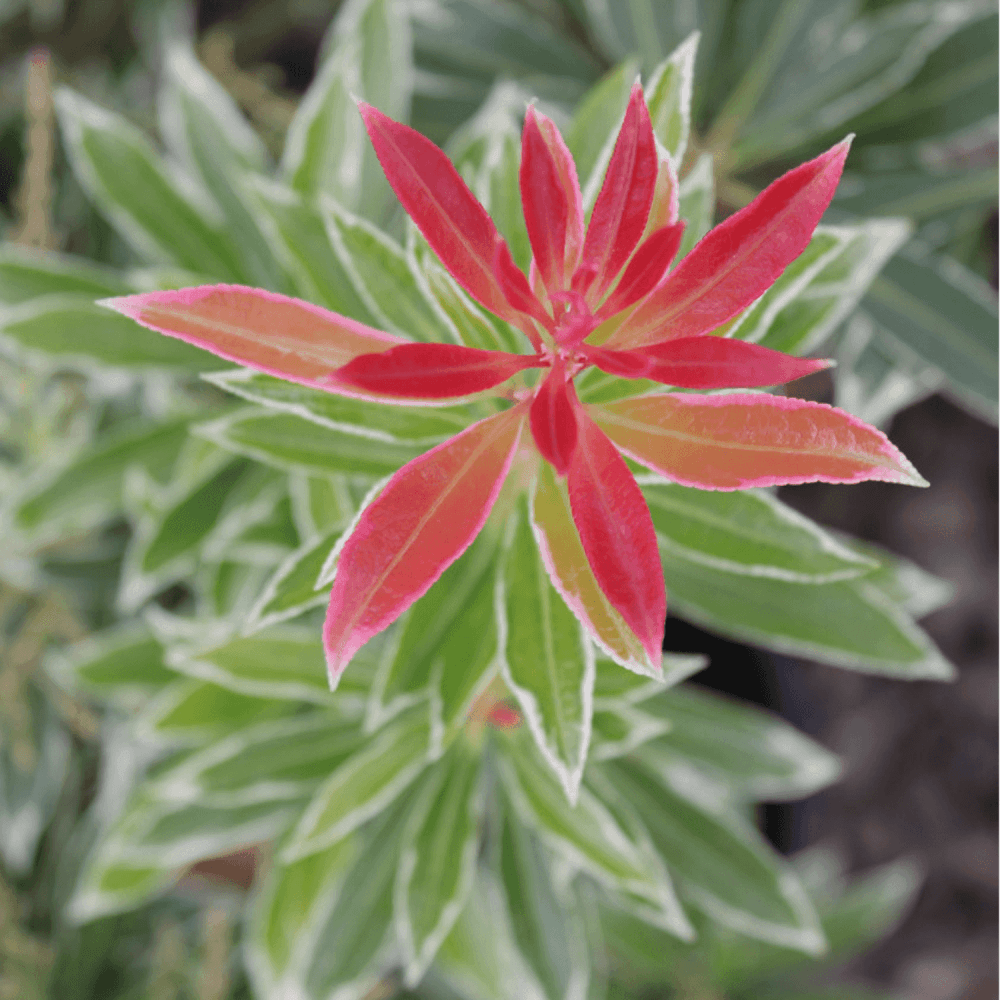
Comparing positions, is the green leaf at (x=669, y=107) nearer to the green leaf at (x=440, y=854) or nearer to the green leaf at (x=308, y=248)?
the green leaf at (x=308, y=248)

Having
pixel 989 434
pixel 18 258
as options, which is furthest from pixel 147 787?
pixel 989 434

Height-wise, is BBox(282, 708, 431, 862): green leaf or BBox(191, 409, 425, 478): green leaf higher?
BBox(191, 409, 425, 478): green leaf

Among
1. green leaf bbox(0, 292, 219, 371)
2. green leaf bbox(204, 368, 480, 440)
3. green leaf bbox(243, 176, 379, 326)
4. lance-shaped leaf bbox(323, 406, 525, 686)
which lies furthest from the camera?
green leaf bbox(0, 292, 219, 371)

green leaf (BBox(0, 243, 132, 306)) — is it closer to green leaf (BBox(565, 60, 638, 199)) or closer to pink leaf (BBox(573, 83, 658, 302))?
green leaf (BBox(565, 60, 638, 199))

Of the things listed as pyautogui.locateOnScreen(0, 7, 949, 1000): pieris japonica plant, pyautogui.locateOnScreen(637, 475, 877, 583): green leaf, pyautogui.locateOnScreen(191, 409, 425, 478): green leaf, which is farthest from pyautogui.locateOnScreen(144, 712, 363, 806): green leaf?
pyautogui.locateOnScreen(637, 475, 877, 583): green leaf

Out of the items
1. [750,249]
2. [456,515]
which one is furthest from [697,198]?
[456,515]

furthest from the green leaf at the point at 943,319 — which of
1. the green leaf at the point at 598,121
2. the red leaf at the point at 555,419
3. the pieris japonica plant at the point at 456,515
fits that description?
the red leaf at the point at 555,419
